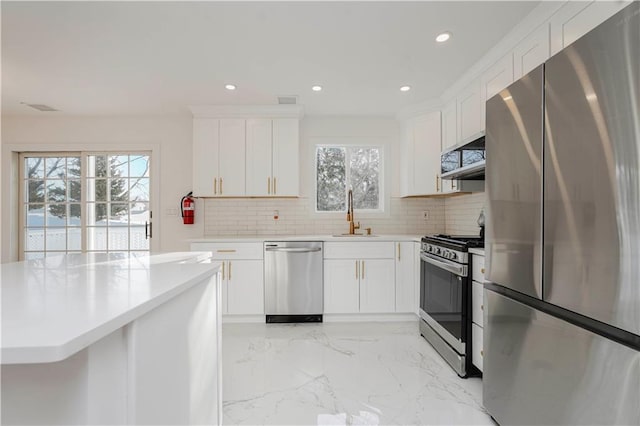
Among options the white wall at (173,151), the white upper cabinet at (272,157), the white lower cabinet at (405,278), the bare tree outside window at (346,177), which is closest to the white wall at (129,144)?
the white wall at (173,151)

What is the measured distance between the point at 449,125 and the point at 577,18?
1.52m

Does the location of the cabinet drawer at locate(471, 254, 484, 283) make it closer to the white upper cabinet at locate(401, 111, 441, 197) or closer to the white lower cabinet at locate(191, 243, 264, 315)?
the white upper cabinet at locate(401, 111, 441, 197)

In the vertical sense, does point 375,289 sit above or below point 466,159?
below

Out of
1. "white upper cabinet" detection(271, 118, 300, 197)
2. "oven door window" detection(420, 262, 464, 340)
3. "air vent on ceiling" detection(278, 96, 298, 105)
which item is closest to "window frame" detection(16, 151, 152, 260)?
"white upper cabinet" detection(271, 118, 300, 197)

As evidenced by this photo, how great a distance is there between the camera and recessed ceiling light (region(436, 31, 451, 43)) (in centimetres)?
205

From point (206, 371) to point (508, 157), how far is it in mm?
1764

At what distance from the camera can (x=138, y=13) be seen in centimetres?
183

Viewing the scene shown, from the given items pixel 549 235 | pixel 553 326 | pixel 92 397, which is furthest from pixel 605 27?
pixel 92 397

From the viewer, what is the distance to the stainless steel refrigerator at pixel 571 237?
0.94 meters

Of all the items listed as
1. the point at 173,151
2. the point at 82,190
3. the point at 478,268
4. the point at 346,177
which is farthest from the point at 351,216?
the point at 82,190

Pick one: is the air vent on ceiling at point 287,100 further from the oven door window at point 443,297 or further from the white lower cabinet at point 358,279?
the oven door window at point 443,297

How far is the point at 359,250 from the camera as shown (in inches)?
128

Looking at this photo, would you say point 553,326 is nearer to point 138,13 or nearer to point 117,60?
point 138,13

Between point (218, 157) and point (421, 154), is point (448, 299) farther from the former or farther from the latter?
point (218, 157)
